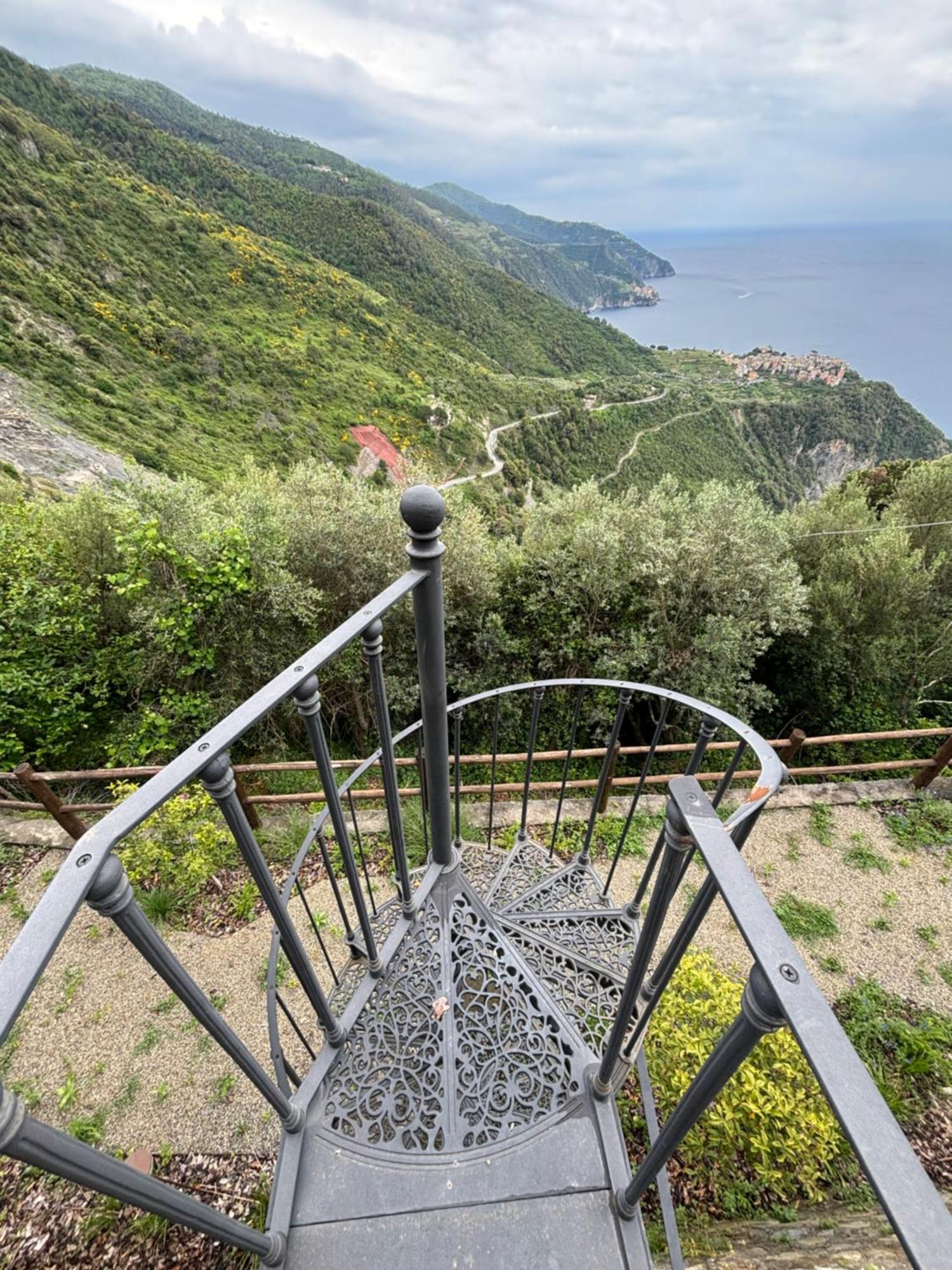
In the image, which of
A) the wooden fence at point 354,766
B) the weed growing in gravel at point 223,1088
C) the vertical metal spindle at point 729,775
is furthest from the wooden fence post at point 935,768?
the weed growing in gravel at point 223,1088

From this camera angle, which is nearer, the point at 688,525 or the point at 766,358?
the point at 688,525

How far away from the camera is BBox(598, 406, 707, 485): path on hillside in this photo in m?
43.7

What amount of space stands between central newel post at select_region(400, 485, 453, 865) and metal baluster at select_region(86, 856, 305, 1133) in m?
0.93

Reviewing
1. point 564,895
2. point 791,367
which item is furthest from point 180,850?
point 791,367

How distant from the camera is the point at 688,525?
8.28 meters

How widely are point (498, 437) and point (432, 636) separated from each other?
43.8 meters

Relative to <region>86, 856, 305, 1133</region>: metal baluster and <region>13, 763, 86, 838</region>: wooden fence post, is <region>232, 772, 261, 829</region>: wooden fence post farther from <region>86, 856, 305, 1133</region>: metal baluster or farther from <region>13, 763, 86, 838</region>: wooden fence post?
<region>86, 856, 305, 1133</region>: metal baluster

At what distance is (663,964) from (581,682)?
1.47 m

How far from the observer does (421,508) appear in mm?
1518

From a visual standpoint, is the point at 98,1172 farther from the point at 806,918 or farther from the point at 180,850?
the point at 806,918

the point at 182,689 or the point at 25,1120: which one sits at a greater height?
the point at 25,1120

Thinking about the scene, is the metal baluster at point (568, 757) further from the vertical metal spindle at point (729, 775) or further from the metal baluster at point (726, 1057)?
→ the metal baluster at point (726, 1057)

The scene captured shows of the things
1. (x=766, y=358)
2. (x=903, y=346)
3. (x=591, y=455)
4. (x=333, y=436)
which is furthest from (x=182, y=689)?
(x=903, y=346)

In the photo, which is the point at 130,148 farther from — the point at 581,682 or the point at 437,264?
the point at 581,682
